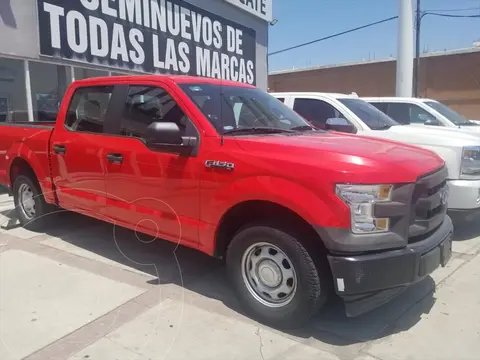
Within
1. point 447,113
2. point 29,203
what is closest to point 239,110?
point 29,203

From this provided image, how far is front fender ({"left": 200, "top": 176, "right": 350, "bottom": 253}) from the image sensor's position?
277 cm

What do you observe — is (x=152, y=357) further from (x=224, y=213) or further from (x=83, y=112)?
(x=83, y=112)

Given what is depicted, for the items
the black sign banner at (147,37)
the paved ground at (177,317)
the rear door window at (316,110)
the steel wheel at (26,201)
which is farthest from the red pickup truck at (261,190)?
the black sign banner at (147,37)

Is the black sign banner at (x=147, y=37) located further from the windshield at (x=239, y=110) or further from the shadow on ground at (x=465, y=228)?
the shadow on ground at (x=465, y=228)

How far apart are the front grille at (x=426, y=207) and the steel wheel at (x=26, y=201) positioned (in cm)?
460

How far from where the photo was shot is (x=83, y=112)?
15.4ft

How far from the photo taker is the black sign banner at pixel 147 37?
9938 millimetres

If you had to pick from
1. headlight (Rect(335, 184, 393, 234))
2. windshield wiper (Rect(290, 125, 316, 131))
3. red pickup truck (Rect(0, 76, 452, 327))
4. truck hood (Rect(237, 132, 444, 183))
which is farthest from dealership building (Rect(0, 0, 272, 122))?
headlight (Rect(335, 184, 393, 234))

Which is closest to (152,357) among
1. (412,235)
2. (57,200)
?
(412,235)

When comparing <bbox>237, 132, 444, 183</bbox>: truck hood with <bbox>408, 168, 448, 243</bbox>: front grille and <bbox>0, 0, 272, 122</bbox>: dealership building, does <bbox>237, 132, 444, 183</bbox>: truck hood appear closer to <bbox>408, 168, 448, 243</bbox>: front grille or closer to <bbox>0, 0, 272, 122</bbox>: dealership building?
<bbox>408, 168, 448, 243</bbox>: front grille

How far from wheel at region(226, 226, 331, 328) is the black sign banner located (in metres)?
8.32

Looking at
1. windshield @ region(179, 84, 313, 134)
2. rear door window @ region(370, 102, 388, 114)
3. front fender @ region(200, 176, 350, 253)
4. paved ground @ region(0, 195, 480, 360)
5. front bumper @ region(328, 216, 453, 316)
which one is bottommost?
paved ground @ region(0, 195, 480, 360)

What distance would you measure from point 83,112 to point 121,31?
7518mm

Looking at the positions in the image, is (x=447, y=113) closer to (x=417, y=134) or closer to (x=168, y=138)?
(x=417, y=134)
